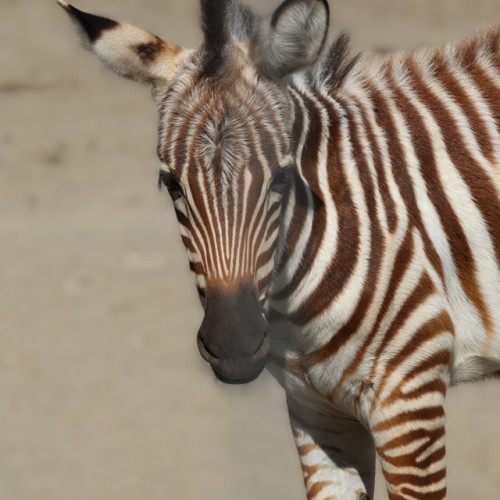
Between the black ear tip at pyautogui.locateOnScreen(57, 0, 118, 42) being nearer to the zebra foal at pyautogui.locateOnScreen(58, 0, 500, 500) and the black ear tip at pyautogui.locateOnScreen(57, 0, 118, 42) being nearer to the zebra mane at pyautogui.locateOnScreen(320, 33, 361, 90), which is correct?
the zebra foal at pyautogui.locateOnScreen(58, 0, 500, 500)

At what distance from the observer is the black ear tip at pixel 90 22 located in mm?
3990

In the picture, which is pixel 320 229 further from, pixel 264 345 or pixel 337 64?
pixel 337 64

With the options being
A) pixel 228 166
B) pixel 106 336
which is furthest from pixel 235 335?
pixel 106 336

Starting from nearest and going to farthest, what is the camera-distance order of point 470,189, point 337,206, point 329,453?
point 337,206
point 470,189
point 329,453

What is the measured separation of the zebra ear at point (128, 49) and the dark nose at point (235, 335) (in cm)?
96

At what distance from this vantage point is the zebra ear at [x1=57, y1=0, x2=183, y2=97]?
4.00 meters

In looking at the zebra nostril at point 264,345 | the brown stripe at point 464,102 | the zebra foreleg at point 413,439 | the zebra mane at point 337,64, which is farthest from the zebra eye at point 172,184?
the brown stripe at point 464,102

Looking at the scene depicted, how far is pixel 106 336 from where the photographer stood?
10.4 m

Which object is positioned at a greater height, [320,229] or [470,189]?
[470,189]

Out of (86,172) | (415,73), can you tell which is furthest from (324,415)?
(86,172)

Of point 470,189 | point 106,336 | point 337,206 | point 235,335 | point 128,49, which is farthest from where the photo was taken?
point 106,336

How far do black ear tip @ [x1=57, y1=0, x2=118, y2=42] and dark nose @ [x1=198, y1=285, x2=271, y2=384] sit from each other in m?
1.19

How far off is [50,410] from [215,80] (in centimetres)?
596

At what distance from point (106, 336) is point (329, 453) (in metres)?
5.82
